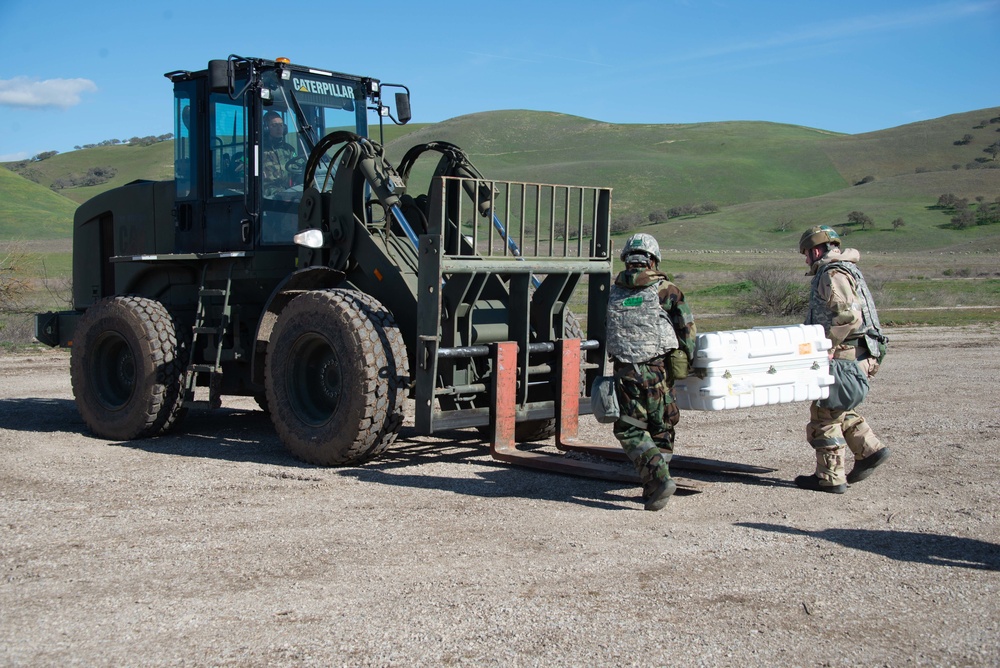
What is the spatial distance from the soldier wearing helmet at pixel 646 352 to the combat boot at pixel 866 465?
1.53 m

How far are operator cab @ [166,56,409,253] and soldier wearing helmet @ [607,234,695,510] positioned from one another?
3.33m

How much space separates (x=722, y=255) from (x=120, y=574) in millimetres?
57225

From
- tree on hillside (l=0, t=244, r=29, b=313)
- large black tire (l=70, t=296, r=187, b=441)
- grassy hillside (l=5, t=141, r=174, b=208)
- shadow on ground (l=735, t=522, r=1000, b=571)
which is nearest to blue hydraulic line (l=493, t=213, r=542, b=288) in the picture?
large black tire (l=70, t=296, r=187, b=441)

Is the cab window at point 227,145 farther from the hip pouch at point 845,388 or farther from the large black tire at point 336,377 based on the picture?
the hip pouch at point 845,388

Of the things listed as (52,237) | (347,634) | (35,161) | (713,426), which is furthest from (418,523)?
(35,161)

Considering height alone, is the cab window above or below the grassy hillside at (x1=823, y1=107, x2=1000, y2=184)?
below

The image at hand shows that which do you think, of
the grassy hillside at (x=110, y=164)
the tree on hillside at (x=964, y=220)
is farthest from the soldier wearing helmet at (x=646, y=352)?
the grassy hillside at (x=110, y=164)

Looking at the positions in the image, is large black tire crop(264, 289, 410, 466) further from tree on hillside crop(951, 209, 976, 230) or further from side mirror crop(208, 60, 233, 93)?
tree on hillside crop(951, 209, 976, 230)

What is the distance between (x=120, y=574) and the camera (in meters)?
5.30

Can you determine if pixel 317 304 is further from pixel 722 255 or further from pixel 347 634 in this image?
pixel 722 255

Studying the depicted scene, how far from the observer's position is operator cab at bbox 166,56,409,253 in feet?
30.1

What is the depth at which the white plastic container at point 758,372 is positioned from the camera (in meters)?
6.84

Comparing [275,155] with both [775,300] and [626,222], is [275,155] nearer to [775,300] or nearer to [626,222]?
[775,300]

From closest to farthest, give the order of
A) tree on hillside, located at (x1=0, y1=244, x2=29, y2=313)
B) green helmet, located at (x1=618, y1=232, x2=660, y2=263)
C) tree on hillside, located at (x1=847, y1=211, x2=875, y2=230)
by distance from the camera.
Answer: green helmet, located at (x1=618, y1=232, x2=660, y2=263) → tree on hillside, located at (x1=0, y1=244, x2=29, y2=313) → tree on hillside, located at (x1=847, y1=211, x2=875, y2=230)
